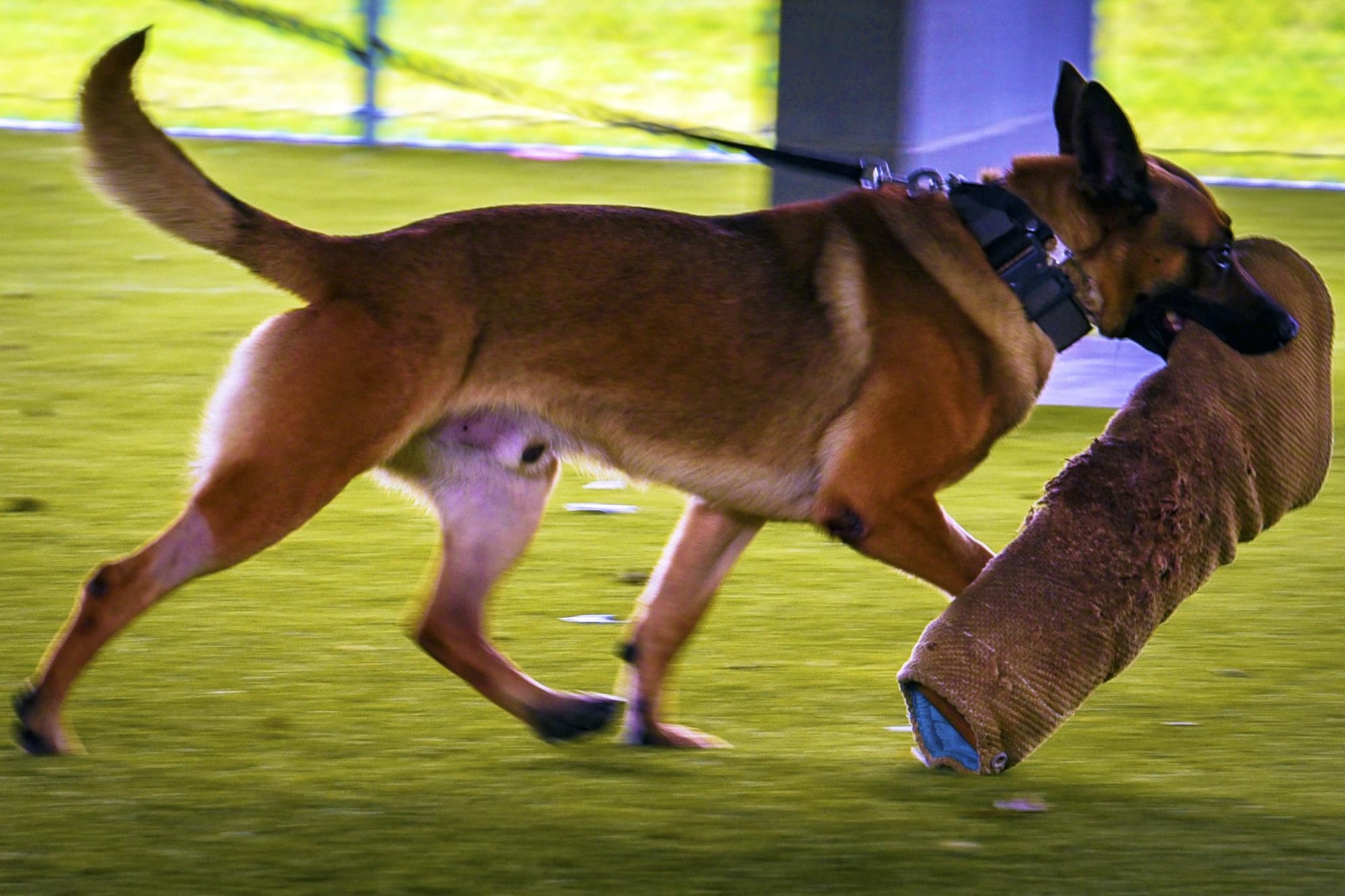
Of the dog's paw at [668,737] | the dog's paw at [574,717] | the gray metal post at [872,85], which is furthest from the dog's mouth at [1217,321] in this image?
the gray metal post at [872,85]

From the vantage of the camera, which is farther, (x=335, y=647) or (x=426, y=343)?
(x=335, y=647)

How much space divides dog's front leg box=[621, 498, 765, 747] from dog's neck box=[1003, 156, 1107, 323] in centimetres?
84

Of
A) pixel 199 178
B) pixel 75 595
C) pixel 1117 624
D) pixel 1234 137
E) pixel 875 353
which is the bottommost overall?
pixel 1234 137

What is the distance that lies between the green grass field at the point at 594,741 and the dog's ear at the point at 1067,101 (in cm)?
124

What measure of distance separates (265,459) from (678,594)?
3.44 feet

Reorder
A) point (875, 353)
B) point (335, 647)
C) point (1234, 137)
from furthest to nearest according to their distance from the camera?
point (1234, 137)
point (335, 647)
point (875, 353)

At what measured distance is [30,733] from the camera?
3.96 metres

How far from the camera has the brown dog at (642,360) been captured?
3900 millimetres

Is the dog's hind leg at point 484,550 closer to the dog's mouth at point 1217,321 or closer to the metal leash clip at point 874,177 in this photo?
the metal leash clip at point 874,177

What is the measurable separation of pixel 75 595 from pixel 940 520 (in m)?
2.27

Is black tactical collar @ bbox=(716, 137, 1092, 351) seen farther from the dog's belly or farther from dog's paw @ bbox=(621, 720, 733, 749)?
dog's paw @ bbox=(621, 720, 733, 749)

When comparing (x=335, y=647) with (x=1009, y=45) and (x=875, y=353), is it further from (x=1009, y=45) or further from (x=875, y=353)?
(x=1009, y=45)

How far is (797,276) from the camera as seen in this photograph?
432 centimetres

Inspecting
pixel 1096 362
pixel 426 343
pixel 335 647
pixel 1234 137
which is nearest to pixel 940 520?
pixel 426 343
